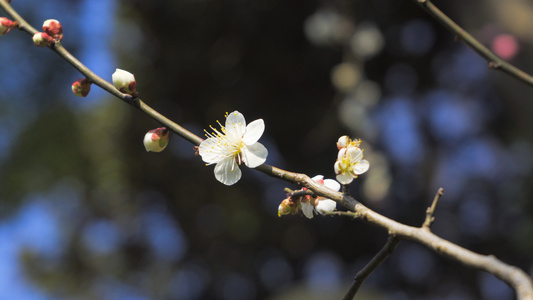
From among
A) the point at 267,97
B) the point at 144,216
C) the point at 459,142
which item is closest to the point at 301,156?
the point at 267,97

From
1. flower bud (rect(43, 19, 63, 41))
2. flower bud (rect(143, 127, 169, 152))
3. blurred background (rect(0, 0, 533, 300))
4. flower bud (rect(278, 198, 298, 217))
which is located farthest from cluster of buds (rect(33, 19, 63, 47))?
blurred background (rect(0, 0, 533, 300))

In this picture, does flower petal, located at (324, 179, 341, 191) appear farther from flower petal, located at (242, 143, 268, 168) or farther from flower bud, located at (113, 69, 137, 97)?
flower bud, located at (113, 69, 137, 97)

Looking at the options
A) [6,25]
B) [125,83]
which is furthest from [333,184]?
[6,25]

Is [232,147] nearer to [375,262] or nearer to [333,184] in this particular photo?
[333,184]

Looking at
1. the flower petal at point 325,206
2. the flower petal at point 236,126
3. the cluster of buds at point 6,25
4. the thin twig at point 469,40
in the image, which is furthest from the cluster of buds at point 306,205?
the cluster of buds at point 6,25

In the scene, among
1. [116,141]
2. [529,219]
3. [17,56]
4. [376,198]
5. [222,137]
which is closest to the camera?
[222,137]

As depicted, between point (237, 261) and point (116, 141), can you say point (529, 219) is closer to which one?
point (237, 261)
